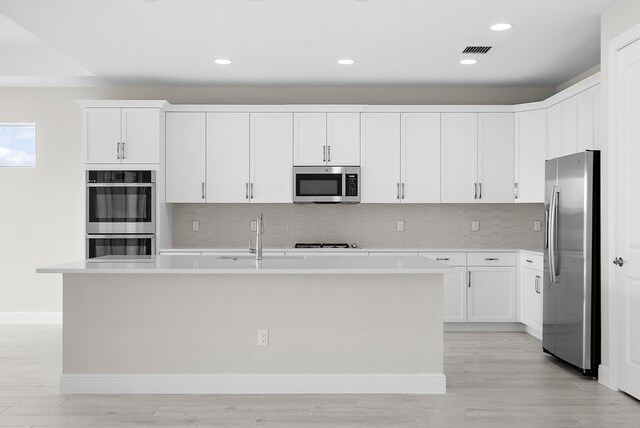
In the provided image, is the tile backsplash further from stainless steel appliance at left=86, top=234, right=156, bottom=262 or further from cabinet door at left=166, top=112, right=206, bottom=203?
stainless steel appliance at left=86, top=234, right=156, bottom=262

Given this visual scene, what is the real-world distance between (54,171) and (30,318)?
164cm

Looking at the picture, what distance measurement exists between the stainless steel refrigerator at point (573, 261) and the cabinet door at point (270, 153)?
Answer: 261cm

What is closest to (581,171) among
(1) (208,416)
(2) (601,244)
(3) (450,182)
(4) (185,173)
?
(2) (601,244)

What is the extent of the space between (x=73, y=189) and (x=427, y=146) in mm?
3925

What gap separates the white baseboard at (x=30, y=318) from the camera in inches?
262

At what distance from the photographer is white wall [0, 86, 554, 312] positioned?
264 inches

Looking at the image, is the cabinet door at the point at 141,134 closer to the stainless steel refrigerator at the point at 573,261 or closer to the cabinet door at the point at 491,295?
the cabinet door at the point at 491,295

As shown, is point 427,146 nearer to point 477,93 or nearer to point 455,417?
point 477,93

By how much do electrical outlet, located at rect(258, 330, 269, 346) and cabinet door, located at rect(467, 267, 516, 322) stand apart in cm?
282

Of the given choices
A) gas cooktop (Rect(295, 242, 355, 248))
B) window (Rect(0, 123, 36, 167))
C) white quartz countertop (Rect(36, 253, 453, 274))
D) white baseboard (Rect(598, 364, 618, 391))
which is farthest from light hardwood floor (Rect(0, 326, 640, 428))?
window (Rect(0, 123, 36, 167))

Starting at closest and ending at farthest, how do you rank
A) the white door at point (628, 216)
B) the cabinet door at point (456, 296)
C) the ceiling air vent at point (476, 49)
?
the white door at point (628, 216)
the ceiling air vent at point (476, 49)
the cabinet door at point (456, 296)

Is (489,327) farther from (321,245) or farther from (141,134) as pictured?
(141,134)

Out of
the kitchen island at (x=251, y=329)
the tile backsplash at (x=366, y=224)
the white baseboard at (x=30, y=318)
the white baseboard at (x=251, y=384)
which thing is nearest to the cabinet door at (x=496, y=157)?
the tile backsplash at (x=366, y=224)

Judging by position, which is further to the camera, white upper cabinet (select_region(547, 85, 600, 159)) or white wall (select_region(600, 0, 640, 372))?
white upper cabinet (select_region(547, 85, 600, 159))
